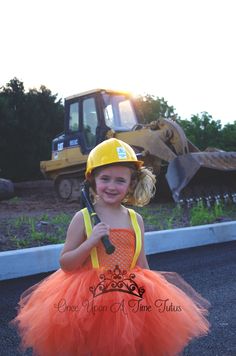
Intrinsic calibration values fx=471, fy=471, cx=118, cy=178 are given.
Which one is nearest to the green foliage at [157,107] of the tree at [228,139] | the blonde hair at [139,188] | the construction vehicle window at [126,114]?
the tree at [228,139]

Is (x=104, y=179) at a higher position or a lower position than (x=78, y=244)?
higher

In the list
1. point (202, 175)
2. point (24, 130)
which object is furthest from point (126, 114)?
point (24, 130)

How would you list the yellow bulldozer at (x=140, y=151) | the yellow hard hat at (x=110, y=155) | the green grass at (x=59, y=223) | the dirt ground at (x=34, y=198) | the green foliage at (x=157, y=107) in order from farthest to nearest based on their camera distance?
the green foliage at (x=157, y=107) < the dirt ground at (x=34, y=198) < the yellow bulldozer at (x=140, y=151) < the green grass at (x=59, y=223) < the yellow hard hat at (x=110, y=155)

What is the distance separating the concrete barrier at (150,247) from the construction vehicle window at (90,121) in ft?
17.3

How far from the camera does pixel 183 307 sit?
205cm

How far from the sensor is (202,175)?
9.62m

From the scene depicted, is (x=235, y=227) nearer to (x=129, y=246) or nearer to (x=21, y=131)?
(x=129, y=246)

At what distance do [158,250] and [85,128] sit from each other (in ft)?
20.6

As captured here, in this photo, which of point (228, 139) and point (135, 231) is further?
point (228, 139)

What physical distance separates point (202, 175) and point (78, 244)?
7.76m

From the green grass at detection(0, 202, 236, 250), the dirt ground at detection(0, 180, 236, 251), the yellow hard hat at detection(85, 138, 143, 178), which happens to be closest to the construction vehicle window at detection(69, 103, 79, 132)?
the dirt ground at detection(0, 180, 236, 251)

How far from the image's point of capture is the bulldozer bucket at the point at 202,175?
8867 mm

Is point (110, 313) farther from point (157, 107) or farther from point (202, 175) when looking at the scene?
point (157, 107)

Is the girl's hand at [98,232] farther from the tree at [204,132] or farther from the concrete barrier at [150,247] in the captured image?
the tree at [204,132]
